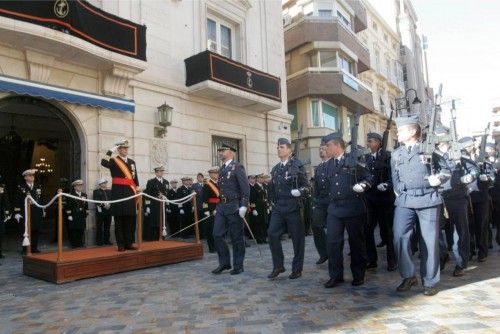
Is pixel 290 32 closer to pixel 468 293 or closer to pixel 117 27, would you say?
pixel 117 27

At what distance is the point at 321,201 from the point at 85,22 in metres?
6.74

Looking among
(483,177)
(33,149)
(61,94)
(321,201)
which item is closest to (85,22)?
(61,94)

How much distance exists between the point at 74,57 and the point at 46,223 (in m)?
9.68

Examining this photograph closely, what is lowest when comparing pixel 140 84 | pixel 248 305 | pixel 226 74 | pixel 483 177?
pixel 248 305

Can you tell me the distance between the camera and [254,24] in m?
15.3

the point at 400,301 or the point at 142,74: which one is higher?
the point at 142,74

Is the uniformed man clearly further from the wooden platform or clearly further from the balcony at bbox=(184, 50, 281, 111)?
the balcony at bbox=(184, 50, 281, 111)

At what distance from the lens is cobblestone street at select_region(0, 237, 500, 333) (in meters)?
3.59

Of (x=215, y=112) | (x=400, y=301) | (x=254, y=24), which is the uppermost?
(x=254, y=24)

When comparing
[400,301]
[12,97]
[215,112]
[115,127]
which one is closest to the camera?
[400,301]

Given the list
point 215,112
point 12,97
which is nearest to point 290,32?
point 215,112

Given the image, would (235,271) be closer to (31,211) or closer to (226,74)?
(31,211)

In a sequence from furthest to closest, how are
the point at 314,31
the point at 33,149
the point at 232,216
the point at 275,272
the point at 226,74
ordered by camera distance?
1. the point at 314,31
2. the point at 33,149
3. the point at 226,74
4. the point at 232,216
5. the point at 275,272

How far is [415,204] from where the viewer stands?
14.9 ft
